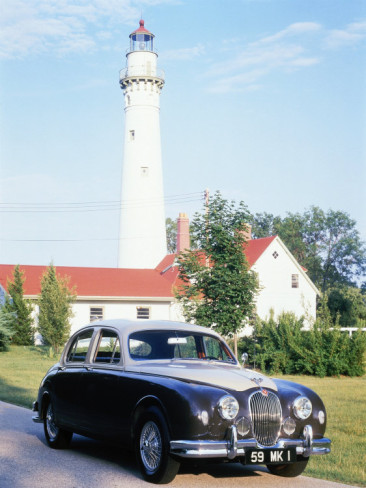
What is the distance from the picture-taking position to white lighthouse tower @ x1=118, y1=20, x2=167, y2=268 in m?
50.7

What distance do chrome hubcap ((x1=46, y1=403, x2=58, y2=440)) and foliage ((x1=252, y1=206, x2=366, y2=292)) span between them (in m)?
69.2

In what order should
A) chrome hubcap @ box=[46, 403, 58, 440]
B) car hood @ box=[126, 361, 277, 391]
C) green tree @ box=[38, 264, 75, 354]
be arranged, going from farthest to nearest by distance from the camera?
green tree @ box=[38, 264, 75, 354], chrome hubcap @ box=[46, 403, 58, 440], car hood @ box=[126, 361, 277, 391]

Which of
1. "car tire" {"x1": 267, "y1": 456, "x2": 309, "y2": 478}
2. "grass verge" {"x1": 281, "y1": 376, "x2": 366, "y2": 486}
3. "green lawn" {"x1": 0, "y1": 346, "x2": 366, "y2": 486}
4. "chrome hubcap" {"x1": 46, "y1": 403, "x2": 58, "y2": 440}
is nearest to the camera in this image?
"car tire" {"x1": 267, "y1": 456, "x2": 309, "y2": 478}

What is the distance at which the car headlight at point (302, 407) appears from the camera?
787 centimetres

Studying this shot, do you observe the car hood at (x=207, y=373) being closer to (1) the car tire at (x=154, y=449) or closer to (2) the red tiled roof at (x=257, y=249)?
(1) the car tire at (x=154, y=449)

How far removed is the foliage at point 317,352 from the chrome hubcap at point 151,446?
18.4 m

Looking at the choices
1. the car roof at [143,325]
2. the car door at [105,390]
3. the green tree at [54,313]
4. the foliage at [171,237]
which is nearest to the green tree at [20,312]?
the green tree at [54,313]

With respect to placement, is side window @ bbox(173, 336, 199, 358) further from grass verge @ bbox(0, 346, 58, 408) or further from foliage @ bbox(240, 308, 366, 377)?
foliage @ bbox(240, 308, 366, 377)

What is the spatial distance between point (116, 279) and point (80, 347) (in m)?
38.9

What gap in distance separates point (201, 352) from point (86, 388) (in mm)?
1501

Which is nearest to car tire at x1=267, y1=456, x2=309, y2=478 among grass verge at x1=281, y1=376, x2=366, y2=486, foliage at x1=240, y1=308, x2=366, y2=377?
grass verge at x1=281, y1=376, x2=366, y2=486

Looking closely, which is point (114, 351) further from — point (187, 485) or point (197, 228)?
point (197, 228)

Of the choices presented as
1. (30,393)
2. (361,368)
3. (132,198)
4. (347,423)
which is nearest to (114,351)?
(347,423)

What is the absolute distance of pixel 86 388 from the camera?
916 centimetres
